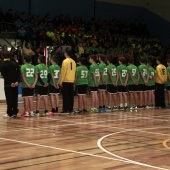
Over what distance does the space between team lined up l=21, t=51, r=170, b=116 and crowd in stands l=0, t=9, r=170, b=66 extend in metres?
5.28

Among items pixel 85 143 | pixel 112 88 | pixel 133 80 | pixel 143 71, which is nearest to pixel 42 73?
pixel 112 88

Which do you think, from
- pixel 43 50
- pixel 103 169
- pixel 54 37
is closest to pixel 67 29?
pixel 54 37

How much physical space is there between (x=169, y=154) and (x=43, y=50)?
14457 mm

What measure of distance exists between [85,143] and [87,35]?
1822 centimetres

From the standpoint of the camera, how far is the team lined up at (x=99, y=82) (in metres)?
12.5

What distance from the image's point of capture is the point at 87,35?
1023 inches

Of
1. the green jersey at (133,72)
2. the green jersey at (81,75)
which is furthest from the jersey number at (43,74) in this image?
the green jersey at (133,72)

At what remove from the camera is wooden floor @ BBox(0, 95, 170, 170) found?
6473 millimetres

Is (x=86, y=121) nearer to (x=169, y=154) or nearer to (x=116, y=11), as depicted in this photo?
(x=169, y=154)

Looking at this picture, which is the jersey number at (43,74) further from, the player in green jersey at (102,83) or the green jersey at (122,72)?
the green jersey at (122,72)

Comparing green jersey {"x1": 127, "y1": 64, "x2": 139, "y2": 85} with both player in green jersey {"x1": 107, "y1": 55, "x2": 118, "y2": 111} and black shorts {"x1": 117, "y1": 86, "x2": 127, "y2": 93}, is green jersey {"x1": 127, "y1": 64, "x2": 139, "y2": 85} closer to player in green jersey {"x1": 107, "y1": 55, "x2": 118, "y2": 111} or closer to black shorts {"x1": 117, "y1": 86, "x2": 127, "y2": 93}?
black shorts {"x1": 117, "y1": 86, "x2": 127, "y2": 93}

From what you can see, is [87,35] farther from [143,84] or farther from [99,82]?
[99,82]

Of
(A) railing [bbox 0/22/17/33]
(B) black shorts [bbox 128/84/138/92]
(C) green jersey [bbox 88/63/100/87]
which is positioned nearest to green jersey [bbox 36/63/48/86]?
(C) green jersey [bbox 88/63/100/87]

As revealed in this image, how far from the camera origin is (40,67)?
1266 centimetres
